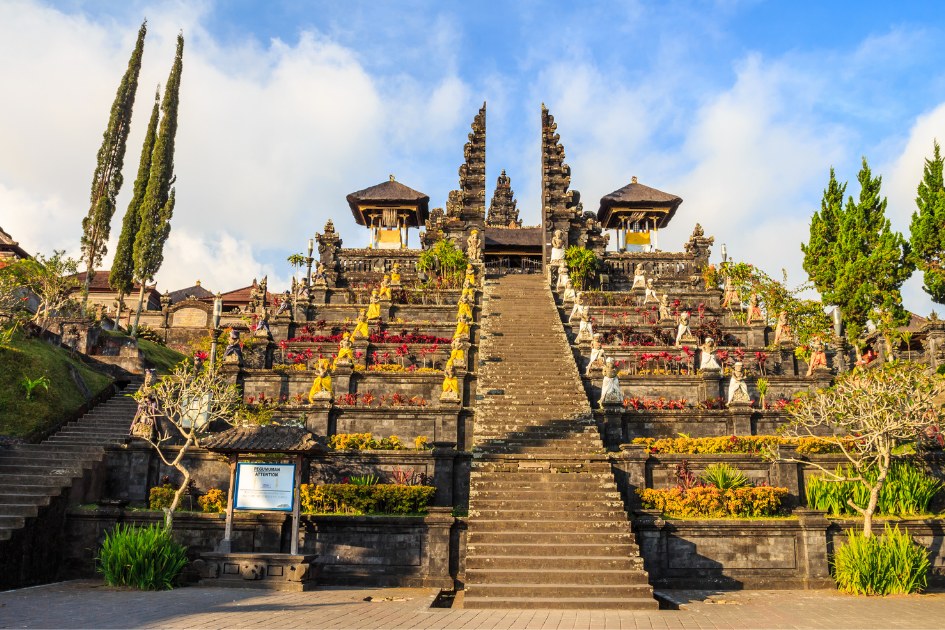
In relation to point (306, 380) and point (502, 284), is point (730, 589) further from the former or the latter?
point (502, 284)

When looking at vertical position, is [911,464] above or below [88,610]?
above

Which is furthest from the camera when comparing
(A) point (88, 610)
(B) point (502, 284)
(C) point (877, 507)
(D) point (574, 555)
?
(B) point (502, 284)

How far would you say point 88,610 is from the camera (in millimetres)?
9828

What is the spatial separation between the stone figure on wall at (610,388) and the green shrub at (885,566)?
6.66 metres

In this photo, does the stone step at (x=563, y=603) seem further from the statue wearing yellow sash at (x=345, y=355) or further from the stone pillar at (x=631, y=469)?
the statue wearing yellow sash at (x=345, y=355)

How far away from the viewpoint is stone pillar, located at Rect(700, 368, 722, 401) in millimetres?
19984

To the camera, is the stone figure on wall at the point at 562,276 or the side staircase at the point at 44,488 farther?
the stone figure on wall at the point at 562,276

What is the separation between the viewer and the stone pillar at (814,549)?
528 inches

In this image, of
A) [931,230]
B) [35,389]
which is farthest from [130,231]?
[931,230]

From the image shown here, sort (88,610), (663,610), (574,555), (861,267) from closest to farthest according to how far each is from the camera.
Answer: (88,610) < (663,610) < (574,555) < (861,267)

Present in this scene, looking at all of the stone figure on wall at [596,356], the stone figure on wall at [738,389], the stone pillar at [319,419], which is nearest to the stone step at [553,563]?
the stone pillar at [319,419]

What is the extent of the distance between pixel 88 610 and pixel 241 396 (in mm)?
10327

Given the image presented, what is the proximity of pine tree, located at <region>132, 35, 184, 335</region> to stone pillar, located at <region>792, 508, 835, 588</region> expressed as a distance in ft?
98.3

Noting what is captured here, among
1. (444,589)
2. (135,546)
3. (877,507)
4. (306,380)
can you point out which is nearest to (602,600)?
(444,589)
